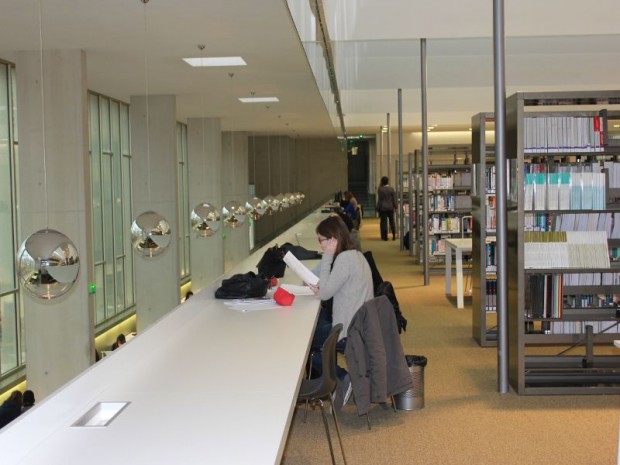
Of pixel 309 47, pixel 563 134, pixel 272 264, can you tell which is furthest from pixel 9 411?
pixel 309 47

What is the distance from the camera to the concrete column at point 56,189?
819 centimetres

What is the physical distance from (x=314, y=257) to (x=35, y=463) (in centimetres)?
625

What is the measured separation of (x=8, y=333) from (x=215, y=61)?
4.28 meters

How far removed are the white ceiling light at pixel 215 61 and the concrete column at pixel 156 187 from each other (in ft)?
9.85

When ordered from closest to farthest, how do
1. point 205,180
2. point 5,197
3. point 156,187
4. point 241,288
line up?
point 241,288
point 5,197
point 156,187
point 205,180

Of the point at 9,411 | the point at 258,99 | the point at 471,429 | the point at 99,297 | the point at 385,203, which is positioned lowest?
the point at 99,297

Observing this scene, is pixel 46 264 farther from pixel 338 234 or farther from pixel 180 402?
pixel 338 234

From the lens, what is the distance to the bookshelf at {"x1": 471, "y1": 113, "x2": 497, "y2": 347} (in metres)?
7.43

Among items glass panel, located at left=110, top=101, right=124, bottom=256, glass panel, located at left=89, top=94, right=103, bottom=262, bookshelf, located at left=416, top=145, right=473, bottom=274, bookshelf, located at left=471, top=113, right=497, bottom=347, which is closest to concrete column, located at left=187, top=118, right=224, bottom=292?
glass panel, located at left=110, top=101, right=124, bottom=256

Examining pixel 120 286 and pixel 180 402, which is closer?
pixel 180 402

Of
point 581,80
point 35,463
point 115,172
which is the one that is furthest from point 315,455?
point 581,80

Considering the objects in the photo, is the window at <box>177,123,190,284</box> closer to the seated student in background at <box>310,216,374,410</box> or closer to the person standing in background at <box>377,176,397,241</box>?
the person standing in background at <box>377,176,397,241</box>

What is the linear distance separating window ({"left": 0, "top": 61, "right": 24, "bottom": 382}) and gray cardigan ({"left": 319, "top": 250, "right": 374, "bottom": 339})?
5.75m

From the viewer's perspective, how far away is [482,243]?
7766 millimetres
